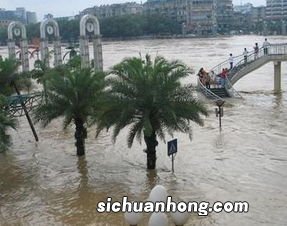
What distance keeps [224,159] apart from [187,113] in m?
3.82

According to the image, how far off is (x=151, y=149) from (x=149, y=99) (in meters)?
2.11

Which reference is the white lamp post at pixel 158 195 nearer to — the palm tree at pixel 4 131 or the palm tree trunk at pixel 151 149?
the palm tree at pixel 4 131

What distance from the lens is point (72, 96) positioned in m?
21.7

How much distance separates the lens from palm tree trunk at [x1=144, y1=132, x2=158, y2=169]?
776 inches

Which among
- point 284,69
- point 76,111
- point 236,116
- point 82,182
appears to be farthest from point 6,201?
point 284,69

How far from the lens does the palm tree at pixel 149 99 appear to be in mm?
18891

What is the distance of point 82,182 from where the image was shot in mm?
19594

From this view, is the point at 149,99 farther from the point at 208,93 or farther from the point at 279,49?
the point at 279,49

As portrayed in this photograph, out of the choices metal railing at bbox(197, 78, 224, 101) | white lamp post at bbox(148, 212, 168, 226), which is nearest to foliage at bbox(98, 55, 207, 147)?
white lamp post at bbox(148, 212, 168, 226)

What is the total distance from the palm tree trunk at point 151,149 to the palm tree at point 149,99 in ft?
0.12

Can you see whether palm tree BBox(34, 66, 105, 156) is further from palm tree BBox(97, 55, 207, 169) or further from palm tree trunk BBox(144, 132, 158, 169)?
palm tree trunk BBox(144, 132, 158, 169)

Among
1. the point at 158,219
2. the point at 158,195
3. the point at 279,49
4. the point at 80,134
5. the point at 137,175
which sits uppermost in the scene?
the point at 279,49

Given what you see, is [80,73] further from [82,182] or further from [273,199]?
[273,199]

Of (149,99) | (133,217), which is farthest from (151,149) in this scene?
(133,217)
